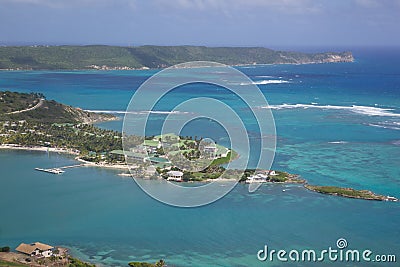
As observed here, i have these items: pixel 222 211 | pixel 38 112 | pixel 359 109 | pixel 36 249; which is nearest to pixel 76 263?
pixel 36 249

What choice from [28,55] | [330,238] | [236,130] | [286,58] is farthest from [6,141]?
[286,58]

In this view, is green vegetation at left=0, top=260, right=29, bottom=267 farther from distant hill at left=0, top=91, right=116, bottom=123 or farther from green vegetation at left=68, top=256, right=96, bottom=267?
distant hill at left=0, top=91, right=116, bottom=123

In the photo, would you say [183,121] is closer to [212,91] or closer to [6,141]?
[6,141]

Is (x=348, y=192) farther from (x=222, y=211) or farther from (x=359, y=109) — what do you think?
(x=359, y=109)

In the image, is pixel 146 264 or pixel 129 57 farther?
pixel 129 57

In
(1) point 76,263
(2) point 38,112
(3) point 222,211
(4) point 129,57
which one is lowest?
(1) point 76,263

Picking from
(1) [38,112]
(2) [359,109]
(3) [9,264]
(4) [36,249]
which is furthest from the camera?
(2) [359,109]

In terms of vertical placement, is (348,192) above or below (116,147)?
below
